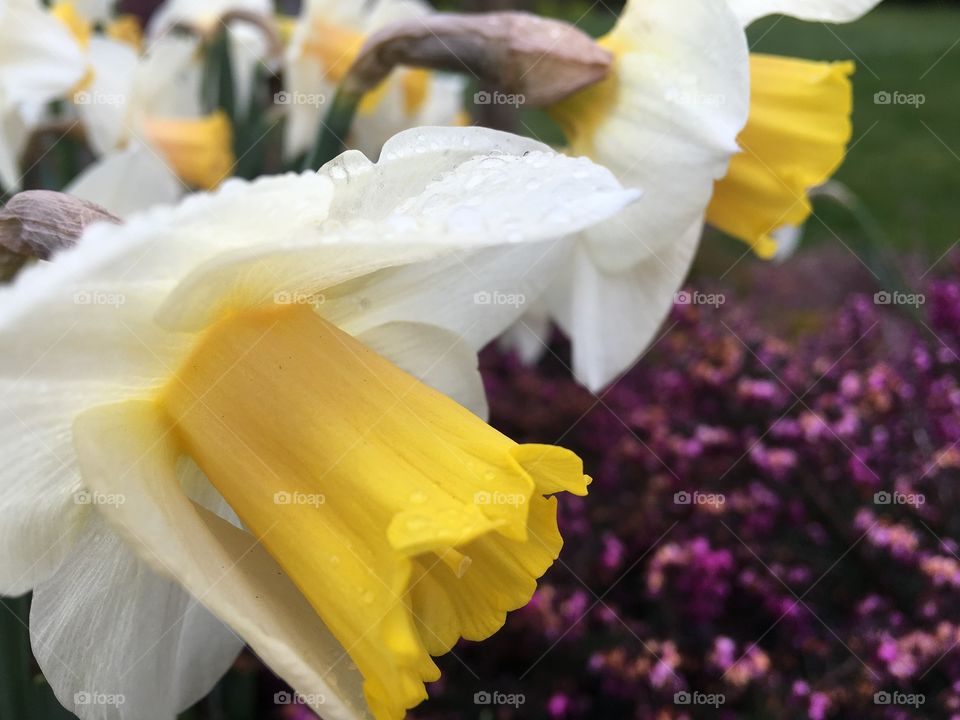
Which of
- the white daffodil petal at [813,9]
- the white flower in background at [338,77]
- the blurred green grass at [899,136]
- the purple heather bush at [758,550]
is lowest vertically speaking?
the blurred green grass at [899,136]

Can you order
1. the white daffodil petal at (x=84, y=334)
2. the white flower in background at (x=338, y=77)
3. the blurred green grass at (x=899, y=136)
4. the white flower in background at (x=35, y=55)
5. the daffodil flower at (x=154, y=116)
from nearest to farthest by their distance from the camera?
the white daffodil petal at (x=84, y=334), the white flower in background at (x=35, y=55), the daffodil flower at (x=154, y=116), the white flower in background at (x=338, y=77), the blurred green grass at (x=899, y=136)

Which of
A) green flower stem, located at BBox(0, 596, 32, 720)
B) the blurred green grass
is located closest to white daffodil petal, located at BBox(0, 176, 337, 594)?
green flower stem, located at BBox(0, 596, 32, 720)

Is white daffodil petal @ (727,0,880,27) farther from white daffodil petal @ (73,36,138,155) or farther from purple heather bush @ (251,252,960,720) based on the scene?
white daffodil petal @ (73,36,138,155)

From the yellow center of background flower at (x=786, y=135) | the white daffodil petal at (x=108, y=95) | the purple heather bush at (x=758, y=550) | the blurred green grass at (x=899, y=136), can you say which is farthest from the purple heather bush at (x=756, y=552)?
the blurred green grass at (x=899, y=136)

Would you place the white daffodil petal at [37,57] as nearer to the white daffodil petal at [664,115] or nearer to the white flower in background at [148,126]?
the white flower in background at [148,126]

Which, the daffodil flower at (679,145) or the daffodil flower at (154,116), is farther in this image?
the daffodil flower at (154,116)

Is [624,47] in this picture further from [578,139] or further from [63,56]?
[63,56]

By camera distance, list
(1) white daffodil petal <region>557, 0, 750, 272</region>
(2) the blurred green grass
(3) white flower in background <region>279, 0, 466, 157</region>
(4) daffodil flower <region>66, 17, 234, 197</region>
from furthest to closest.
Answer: (2) the blurred green grass, (3) white flower in background <region>279, 0, 466, 157</region>, (4) daffodil flower <region>66, 17, 234, 197</region>, (1) white daffodil petal <region>557, 0, 750, 272</region>
